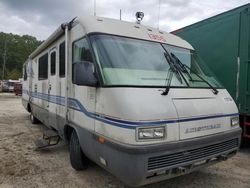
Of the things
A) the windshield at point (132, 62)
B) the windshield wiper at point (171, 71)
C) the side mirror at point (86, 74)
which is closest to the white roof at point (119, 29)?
the windshield at point (132, 62)

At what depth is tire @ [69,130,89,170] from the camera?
14.7 feet

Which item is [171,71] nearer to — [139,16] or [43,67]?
[139,16]

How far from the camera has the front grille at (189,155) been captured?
3131 millimetres

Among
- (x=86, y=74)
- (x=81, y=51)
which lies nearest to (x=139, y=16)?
(x=81, y=51)

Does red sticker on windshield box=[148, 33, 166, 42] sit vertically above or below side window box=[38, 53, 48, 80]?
above

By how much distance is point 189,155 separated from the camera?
11.2 feet

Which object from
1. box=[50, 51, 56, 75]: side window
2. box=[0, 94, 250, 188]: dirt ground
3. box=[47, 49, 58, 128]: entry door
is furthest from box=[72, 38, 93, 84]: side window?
box=[0, 94, 250, 188]: dirt ground

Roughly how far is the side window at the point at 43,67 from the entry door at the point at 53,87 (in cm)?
51

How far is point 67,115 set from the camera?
495 centimetres

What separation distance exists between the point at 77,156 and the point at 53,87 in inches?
83.1

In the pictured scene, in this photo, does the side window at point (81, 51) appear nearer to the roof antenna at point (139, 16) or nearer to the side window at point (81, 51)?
the side window at point (81, 51)

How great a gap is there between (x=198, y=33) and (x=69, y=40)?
3724 millimetres

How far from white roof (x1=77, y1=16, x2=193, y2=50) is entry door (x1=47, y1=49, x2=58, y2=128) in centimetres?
175

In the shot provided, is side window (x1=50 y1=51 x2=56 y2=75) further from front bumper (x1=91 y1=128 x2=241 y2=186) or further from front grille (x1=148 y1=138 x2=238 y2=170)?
front grille (x1=148 y1=138 x2=238 y2=170)
